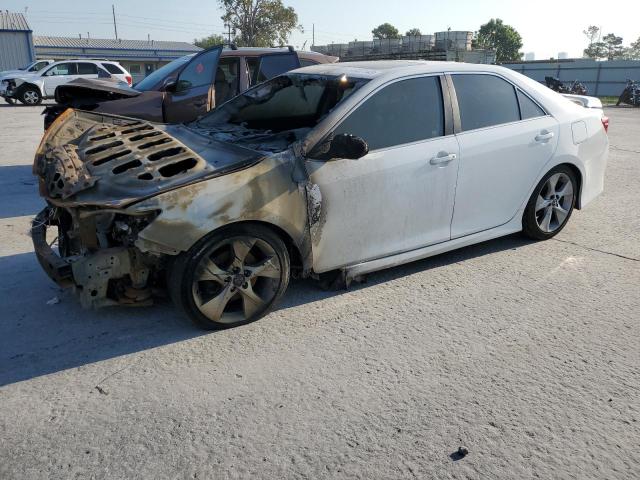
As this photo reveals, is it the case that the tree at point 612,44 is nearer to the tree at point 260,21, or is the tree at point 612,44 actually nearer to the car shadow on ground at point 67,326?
the tree at point 260,21

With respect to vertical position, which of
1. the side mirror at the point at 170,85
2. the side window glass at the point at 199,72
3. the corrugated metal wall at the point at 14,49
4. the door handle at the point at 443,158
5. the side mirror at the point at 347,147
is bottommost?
the door handle at the point at 443,158

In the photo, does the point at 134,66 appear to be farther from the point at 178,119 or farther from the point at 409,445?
the point at 409,445

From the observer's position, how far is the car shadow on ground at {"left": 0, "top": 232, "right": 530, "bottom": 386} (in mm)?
3256

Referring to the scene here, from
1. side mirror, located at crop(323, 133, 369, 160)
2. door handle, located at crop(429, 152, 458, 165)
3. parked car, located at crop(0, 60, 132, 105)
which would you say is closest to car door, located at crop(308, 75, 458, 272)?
door handle, located at crop(429, 152, 458, 165)

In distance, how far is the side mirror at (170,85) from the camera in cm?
757

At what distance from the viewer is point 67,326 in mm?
3641

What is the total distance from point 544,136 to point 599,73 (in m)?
33.9

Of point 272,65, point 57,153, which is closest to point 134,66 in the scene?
point 272,65

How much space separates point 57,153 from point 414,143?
2.53 meters

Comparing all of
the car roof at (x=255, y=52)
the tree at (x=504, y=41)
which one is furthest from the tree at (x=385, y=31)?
the car roof at (x=255, y=52)

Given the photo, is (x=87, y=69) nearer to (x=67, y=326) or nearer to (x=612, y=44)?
(x=67, y=326)

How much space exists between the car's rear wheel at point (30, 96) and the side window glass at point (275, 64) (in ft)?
61.3

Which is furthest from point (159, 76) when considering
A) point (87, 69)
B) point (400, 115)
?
point (87, 69)

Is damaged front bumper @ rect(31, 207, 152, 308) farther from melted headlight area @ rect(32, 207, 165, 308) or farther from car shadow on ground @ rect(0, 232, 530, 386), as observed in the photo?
car shadow on ground @ rect(0, 232, 530, 386)
